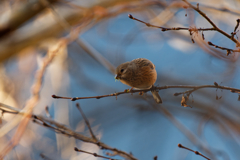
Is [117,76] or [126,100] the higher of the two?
[126,100]

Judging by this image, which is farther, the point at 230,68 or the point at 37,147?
the point at 37,147

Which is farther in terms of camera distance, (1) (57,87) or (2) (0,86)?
(2) (0,86)

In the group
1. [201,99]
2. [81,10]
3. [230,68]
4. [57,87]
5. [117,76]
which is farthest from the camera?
[81,10]

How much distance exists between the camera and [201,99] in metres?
5.50

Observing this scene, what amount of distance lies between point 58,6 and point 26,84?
2407mm

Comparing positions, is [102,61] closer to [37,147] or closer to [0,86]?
[37,147]

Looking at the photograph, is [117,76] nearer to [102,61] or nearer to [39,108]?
[102,61]

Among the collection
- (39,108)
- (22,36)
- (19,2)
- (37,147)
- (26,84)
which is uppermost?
(19,2)

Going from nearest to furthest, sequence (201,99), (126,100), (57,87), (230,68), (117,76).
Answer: (117,76)
(230,68)
(57,87)
(201,99)
(126,100)

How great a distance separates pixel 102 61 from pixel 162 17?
1855mm

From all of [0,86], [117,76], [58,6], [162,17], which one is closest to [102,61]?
[117,76]

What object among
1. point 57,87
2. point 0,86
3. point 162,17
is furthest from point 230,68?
point 0,86

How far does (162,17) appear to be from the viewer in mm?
5547

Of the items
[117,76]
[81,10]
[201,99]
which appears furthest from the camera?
[81,10]
